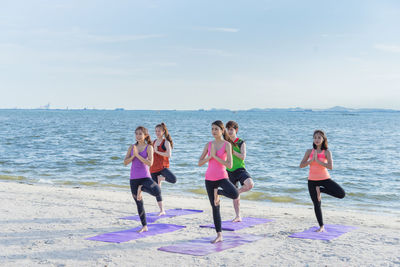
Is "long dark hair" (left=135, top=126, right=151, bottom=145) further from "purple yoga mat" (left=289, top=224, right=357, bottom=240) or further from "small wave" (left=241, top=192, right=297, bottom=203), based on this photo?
"small wave" (left=241, top=192, right=297, bottom=203)

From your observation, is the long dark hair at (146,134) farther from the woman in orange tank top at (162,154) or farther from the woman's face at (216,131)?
the woman in orange tank top at (162,154)

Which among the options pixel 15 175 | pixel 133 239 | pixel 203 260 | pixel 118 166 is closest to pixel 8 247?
pixel 133 239

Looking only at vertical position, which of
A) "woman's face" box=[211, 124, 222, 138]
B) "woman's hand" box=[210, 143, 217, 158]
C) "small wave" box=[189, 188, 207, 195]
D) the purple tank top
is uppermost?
"woman's face" box=[211, 124, 222, 138]

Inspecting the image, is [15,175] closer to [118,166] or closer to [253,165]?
[118,166]

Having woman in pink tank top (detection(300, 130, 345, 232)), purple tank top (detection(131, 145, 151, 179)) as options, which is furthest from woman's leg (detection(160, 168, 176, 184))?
woman in pink tank top (detection(300, 130, 345, 232))

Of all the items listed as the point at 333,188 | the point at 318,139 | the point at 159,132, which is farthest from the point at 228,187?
the point at 159,132

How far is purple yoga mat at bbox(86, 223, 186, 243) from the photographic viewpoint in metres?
7.01

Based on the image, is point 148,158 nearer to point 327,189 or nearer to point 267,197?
point 327,189

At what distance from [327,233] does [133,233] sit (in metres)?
3.63

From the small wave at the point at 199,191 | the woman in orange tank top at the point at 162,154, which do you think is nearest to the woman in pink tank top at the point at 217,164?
the woman in orange tank top at the point at 162,154

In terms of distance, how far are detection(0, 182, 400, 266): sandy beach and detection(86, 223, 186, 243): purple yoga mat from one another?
0.59 feet

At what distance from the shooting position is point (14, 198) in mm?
11180

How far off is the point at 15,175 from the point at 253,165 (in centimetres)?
1266

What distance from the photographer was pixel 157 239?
7.09 meters
